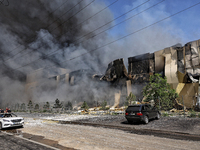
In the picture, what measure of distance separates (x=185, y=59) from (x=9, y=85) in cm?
7362

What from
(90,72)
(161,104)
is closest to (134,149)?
(161,104)

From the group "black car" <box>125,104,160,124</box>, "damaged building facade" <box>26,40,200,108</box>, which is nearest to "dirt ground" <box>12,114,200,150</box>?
"black car" <box>125,104,160,124</box>

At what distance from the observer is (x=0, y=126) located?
10172mm

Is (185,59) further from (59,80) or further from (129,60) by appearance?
(59,80)

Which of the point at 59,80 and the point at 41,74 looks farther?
the point at 41,74

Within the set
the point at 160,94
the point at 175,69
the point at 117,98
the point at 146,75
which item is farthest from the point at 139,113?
the point at 117,98

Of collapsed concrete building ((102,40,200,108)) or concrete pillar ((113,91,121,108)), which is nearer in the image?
collapsed concrete building ((102,40,200,108))

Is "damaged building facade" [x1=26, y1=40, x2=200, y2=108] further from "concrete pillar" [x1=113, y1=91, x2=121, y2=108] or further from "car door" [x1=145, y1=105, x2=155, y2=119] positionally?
"car door" [x1=145, y1=105, x2=155, y2=119]

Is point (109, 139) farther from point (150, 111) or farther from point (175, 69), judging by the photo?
point (175, 69)

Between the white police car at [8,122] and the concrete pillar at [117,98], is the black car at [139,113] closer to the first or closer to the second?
the white police car at [8,122]

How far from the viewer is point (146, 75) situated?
38438 millimetres

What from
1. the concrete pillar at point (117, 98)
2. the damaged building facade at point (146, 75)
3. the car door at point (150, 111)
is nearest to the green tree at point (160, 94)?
the damaged building facade at point (146, 75)

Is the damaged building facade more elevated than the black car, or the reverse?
the damaged building facade

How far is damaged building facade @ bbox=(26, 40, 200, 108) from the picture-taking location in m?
30.5
